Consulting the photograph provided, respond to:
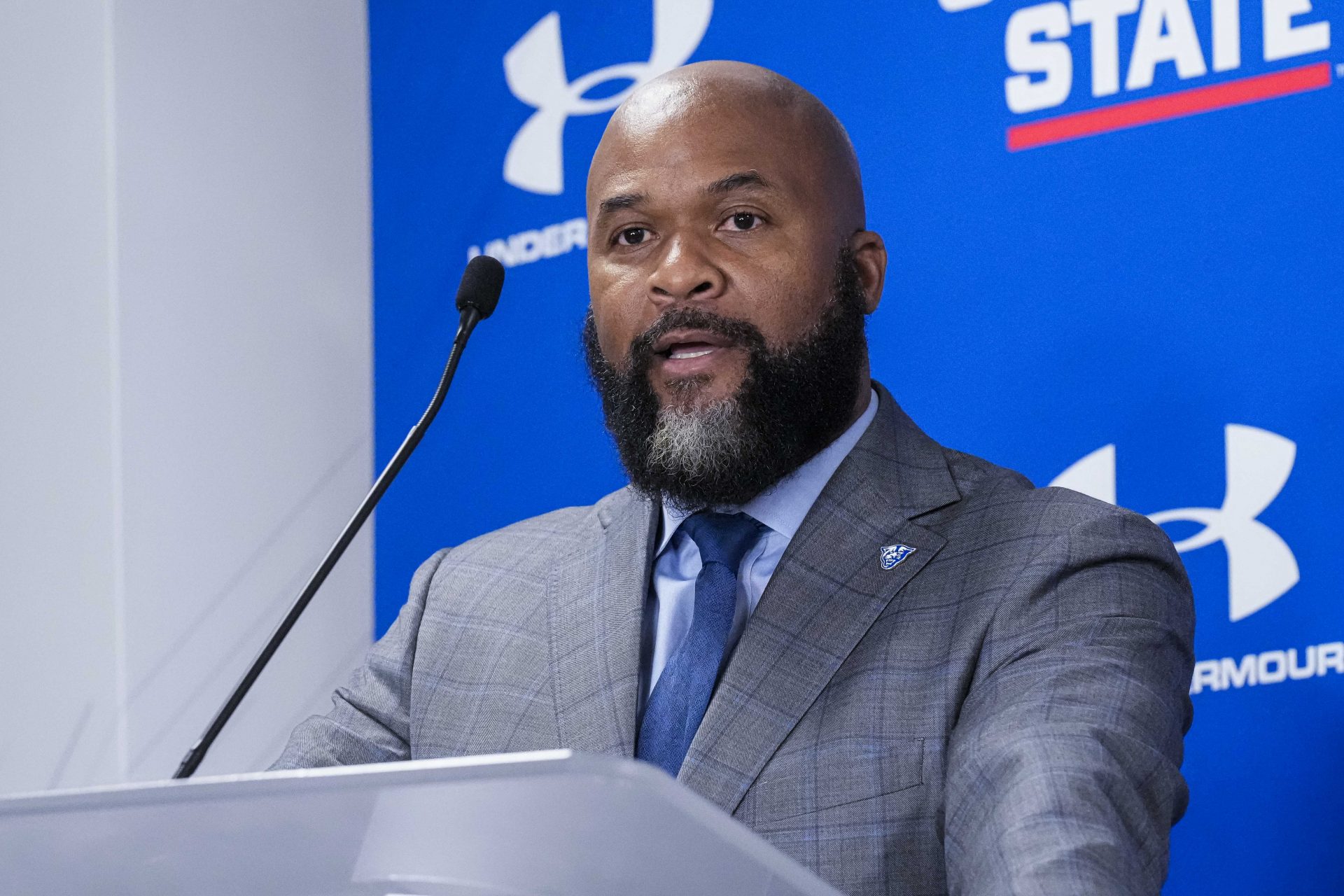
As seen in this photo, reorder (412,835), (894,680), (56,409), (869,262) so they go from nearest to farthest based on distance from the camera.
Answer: (412,835), (894,680), (869,262), (56,409)

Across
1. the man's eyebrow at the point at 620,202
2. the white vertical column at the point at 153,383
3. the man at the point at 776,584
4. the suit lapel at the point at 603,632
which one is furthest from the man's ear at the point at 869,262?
the white vertical column at the point at 153,383

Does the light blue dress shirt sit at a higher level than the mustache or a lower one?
lower

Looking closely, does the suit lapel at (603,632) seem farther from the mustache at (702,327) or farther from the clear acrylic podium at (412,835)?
the clear acrylic podium at (412,835)

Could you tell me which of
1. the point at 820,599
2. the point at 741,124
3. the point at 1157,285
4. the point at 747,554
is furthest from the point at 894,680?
the point at 1157,285

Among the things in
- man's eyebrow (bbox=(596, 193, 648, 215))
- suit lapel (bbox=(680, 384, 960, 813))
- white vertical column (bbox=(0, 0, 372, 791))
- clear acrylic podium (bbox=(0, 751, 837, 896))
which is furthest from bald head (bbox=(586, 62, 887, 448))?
white vertical column (bbox=(0, 0, 372, 791))

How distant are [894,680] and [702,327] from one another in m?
0.50

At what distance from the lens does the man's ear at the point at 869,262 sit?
6.49 ft

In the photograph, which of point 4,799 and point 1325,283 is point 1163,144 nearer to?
Result: point 1325,283

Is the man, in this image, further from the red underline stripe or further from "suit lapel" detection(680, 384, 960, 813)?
the red underline stripe

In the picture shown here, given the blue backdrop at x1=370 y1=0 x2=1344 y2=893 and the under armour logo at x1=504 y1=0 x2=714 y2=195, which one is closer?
the blue backdrop at x1=370 y1=0 x2=1344 y2=893

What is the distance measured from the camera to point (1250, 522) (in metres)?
2.11

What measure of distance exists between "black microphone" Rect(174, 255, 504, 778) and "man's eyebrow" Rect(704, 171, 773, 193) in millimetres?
314

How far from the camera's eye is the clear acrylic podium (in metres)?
0.66

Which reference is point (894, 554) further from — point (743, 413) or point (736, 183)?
point (736, 183)
